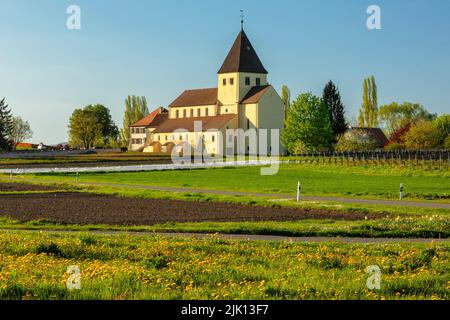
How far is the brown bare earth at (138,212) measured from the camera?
26.8 meters

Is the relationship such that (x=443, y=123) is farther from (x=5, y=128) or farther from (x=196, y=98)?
(x=5, y=128)

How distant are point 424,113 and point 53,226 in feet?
494

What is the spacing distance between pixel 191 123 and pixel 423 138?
4342 cm

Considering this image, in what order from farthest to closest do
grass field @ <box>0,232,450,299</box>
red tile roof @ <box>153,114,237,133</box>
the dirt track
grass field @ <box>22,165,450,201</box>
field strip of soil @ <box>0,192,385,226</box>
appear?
1. red tile roof @ <box>153,114,237,133</box>
2. the dirt track
3. grass field @ <box>22,165,450,201</box>
4. field strip of soil @ <box>0,192,385,226</box>
5. grass field @ <box>0,232,450,299</box>

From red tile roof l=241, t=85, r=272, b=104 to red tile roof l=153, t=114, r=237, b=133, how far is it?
359 centimetres

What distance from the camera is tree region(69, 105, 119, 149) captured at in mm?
168375

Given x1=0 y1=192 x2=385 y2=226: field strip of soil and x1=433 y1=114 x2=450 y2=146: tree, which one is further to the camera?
x1=433 y1=114 x2=450 y2=146: tree

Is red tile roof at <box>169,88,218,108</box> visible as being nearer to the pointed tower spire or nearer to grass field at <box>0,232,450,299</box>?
the pointed tower spire

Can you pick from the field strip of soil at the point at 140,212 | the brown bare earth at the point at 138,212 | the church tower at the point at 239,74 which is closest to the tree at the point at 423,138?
the church tower at the point at 239,74

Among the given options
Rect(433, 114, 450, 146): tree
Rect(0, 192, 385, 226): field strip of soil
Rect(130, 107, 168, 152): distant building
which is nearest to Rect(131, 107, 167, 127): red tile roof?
Rect(130, 107, 168, 152): distant building

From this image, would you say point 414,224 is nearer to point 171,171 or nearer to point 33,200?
point 33,200

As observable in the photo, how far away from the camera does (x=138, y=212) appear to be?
2994cm

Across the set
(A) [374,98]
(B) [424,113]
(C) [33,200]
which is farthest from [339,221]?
(B) [424,113]

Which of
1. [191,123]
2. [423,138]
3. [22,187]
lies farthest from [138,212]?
[191,123]
